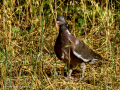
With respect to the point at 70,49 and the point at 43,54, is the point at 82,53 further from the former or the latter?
the point at 43,54

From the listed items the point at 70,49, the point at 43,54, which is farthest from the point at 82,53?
the point at 43,54

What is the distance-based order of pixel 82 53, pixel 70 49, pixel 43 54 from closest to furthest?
pixel 43 54
pixel 70 49
pixel 82 53

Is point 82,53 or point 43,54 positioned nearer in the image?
point 43,54

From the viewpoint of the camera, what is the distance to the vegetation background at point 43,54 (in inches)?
87.6

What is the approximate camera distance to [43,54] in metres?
2.29

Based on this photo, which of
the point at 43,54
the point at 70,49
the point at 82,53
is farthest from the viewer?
the point at 82,53

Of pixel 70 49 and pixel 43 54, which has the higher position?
pixel 43 54

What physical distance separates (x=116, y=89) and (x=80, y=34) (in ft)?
7.28

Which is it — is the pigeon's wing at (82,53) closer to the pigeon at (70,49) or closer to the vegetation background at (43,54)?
the pigeon at (70,49)

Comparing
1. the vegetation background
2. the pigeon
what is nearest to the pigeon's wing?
the pigeon

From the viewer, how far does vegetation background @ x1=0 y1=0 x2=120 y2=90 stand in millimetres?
2225

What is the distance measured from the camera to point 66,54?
10.4 feet

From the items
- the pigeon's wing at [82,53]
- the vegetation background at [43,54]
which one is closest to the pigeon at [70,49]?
the pigeon's wing at [82,53]

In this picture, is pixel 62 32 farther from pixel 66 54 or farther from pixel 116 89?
pixel 116 89
